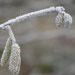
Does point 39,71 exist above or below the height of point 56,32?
below

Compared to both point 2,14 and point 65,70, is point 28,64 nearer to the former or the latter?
point 65,70

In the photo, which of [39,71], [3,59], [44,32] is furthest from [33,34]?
[3,59]

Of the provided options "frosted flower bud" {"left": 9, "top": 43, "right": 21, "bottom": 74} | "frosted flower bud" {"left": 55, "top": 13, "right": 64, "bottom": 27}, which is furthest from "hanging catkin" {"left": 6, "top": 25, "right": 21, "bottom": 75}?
"frosted flower bud" {"left": 55, "top": 13, "right": 64, "bottom": 27}

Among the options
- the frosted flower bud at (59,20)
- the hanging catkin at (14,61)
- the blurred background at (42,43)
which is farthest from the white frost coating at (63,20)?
the blurred background at (42,43)

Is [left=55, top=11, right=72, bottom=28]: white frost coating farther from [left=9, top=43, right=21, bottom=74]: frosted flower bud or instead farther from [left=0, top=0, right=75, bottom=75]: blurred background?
[left=0, top=0, right=75, bottom=75]: blurred background

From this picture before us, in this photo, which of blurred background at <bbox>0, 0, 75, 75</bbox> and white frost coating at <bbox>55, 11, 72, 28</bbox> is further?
blurred background at <bbox>0, 0, 75, 75</bbox>

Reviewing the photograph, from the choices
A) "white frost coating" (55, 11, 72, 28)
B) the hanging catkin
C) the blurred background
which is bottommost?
the hanging catkin

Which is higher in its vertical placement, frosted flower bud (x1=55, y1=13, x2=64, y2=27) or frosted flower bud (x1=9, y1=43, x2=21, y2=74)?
frosted flower bud (x1=55, y1=13, x2=64, y2=27)

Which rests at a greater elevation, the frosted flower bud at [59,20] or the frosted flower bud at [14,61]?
the frosted flower bud at [59,20]

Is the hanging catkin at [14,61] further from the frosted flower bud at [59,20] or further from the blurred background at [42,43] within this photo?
the blurred background at [42,43]
